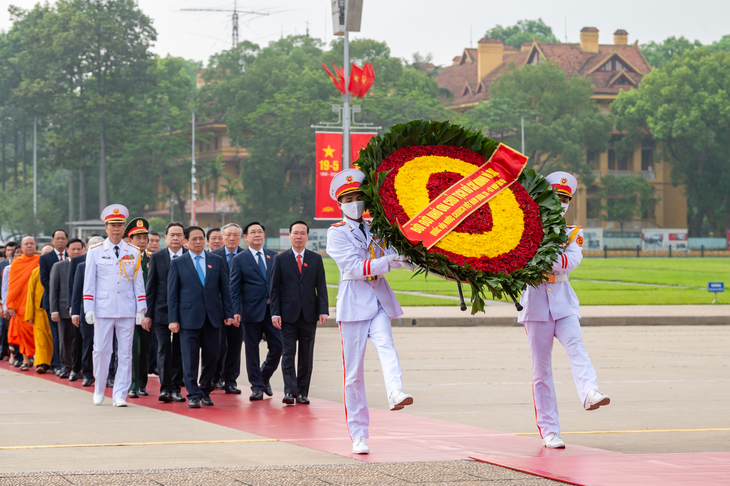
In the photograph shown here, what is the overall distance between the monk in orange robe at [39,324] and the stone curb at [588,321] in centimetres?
697

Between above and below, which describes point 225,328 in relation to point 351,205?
below

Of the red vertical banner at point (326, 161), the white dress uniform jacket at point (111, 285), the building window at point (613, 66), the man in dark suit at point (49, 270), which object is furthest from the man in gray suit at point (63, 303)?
the building window at point (613, 66)

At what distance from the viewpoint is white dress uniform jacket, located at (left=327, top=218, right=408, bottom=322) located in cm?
619

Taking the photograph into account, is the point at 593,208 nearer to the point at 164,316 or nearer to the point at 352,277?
the point at 164,316

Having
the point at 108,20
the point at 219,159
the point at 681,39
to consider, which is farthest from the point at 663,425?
the point at 681,39

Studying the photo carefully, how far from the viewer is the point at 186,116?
7338cm

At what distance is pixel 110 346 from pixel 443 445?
14.4 feet

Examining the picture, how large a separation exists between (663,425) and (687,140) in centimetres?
6868

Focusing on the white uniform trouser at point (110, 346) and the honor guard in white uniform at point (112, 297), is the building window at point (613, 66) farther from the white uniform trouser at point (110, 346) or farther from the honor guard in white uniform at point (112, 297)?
the white uniform trouser at point (110, 346)

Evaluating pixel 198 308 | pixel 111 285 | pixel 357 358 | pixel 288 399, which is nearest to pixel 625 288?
pixel 288 399

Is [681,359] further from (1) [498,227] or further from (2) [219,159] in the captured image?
(2) [219,159]

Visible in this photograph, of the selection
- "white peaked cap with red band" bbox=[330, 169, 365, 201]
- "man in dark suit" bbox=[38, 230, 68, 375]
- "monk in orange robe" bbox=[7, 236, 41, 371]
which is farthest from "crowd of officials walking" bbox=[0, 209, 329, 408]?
"white peaked cap with red band" bbox=[330, 169, 365, 201]

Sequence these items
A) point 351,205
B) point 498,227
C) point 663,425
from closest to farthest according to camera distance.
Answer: point 498,227
point 351,205
point 663,425

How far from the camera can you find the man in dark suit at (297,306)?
913 centimetres
